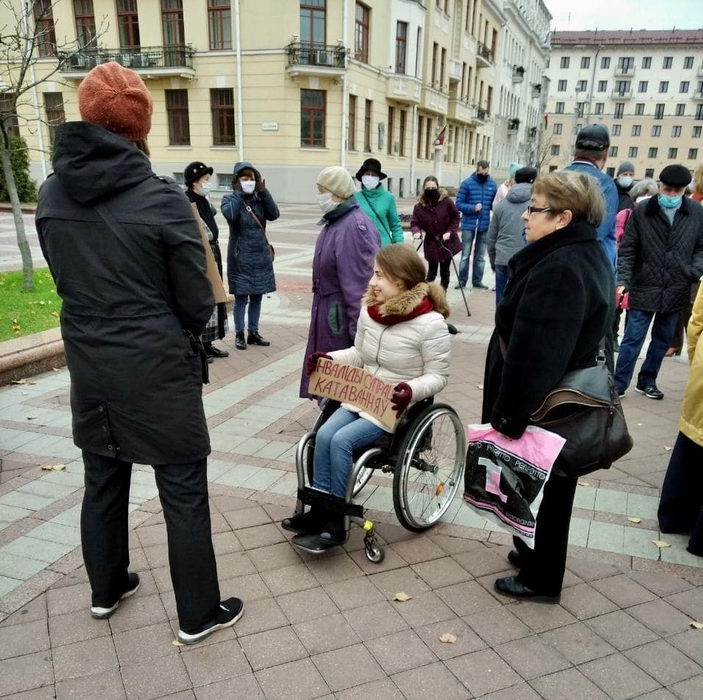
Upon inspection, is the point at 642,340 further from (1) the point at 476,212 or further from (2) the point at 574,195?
(1) the point at 476,212

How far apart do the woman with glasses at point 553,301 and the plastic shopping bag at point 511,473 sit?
74 millimetres

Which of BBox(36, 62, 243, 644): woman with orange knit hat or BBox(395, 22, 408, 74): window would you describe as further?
BBox(395, 22, 408, 74): window

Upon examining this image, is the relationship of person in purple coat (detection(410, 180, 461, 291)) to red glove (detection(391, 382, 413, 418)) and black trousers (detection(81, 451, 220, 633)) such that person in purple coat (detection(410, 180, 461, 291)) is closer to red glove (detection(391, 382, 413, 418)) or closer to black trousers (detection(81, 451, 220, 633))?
red glove (detection(391, 382, 413, 418))

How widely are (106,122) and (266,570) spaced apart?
2.03 m

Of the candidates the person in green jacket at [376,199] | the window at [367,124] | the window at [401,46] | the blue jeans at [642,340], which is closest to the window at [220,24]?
the window at [367,124]

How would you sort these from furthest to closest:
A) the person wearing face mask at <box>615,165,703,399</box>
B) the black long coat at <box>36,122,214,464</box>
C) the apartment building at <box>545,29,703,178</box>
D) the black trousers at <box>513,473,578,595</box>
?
the apartment building at <box>545,29,703,178</box>
the person wearing face mask at <box>615,165,703,399</box>
the black trousers at <box>513,473,578,595</box>
the black long coat at <box>36,122,214,464</box>

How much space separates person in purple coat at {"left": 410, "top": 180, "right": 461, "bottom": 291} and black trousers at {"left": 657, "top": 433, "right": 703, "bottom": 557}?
552cm

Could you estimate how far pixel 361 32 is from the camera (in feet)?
90.8

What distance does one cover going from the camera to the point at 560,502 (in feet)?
8.34

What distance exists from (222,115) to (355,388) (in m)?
26.4

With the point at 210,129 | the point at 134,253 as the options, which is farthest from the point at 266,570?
the point at 210,129

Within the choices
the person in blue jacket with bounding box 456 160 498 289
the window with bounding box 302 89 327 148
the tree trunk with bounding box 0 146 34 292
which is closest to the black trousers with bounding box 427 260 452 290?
the person in blue jacket with bounding box 456 160 498 289

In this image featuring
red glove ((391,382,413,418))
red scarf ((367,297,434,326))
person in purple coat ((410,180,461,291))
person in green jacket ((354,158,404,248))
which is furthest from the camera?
person in purple coat ((410,180,461,291))

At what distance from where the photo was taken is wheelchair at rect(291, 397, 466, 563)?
287cm
